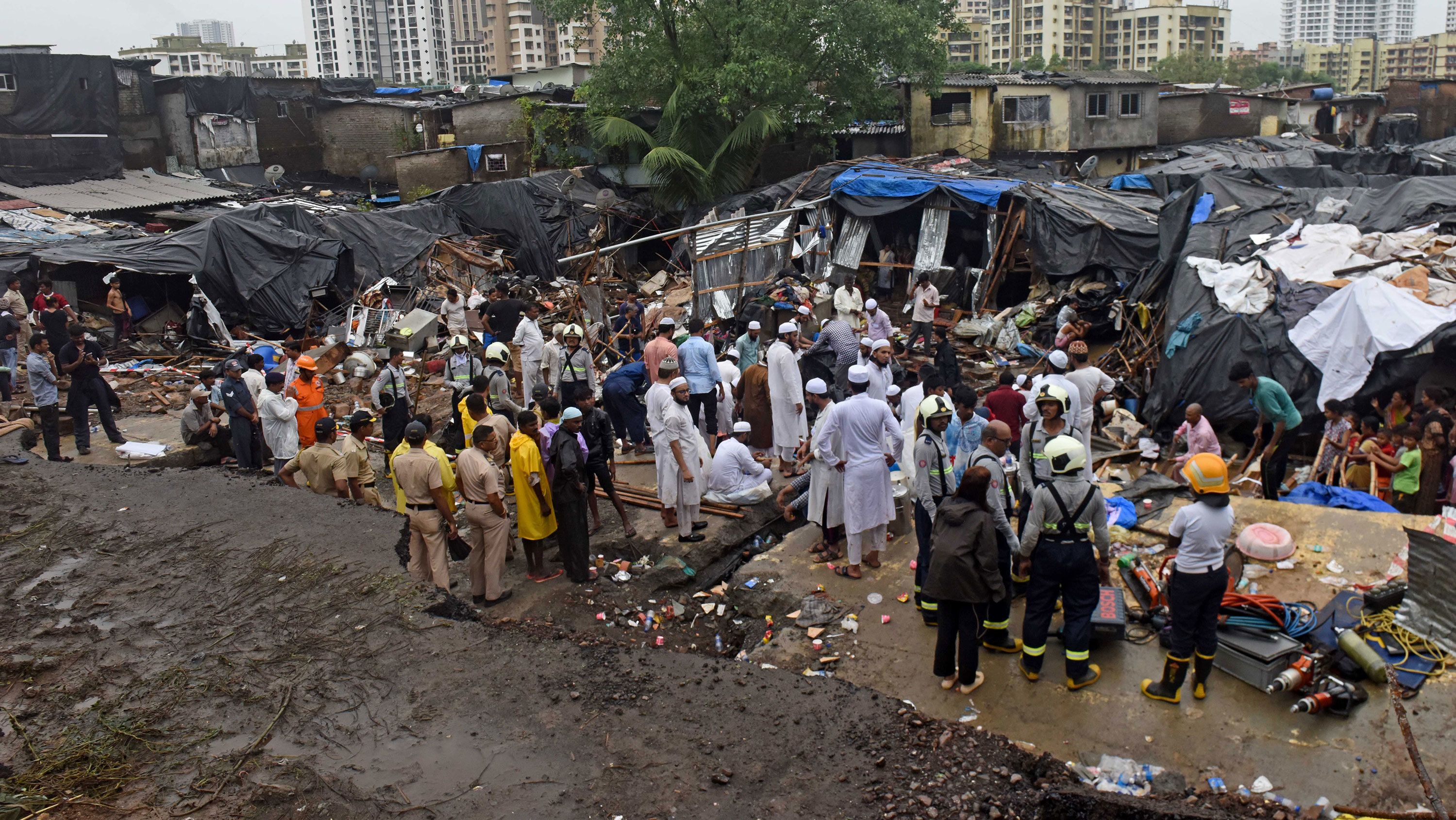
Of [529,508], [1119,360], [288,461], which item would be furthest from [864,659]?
[1119,360]

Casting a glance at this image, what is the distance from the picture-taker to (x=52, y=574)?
7340 mm

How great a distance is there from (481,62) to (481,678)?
13356 cm

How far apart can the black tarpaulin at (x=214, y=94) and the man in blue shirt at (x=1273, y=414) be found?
30.6 metres

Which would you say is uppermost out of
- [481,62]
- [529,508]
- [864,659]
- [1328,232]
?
[481,62]

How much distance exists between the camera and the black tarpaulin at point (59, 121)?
25.5m

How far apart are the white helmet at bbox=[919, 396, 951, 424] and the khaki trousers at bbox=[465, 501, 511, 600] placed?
9.79 ft

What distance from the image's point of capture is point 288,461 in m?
8.86

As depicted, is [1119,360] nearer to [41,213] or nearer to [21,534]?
[21,534]

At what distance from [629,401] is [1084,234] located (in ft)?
27.9

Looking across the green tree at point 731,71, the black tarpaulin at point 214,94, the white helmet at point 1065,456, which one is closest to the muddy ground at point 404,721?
the white helmet at point 1065,456

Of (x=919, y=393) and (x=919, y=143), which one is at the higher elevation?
(x=919, y=143)

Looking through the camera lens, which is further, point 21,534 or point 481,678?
point 21,534

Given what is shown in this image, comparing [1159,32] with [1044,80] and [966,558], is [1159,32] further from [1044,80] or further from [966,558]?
[966,558]

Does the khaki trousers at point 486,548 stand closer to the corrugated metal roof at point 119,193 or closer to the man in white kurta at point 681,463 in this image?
the man in white kurta at point 681,463
